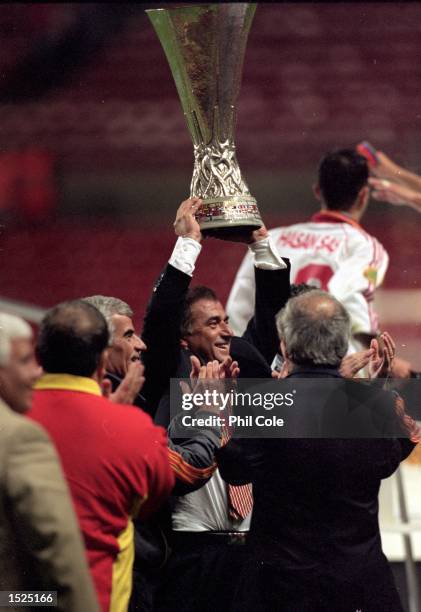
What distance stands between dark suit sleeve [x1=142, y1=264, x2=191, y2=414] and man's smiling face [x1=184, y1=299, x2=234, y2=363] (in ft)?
0.26

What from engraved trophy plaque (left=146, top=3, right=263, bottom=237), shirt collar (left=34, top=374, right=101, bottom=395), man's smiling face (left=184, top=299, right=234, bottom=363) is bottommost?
shirt collar (left=34, top=374, right=101, bottom=395)

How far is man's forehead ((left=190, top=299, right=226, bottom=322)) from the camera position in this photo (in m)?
2.40

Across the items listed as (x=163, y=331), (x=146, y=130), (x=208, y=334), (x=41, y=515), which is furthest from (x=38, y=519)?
(x=146, y=130)

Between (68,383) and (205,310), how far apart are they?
65cm

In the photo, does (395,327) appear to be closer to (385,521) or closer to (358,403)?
(385,521)

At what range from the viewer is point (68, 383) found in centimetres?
181

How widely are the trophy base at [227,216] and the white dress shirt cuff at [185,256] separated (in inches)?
2.9

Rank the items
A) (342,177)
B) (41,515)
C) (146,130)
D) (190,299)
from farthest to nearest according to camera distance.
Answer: (146,130) → (342,177) → (190,299) → (41,515)

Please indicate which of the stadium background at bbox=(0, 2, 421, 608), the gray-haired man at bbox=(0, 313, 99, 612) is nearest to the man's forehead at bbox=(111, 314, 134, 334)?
the gray-haired man at bbox=(0, 313, 99, 612)

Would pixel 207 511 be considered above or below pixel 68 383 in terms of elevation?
below

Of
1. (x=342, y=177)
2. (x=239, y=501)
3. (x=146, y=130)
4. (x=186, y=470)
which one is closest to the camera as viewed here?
(x=186, y=470)

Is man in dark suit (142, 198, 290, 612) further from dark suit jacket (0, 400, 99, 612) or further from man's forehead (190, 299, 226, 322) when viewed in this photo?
dark suit jacket (0, 400, 99, 612)

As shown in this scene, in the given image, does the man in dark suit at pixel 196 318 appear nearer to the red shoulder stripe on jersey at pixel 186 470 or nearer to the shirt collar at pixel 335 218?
Answer: the red shoulder stripe on jersey at pixel 186 470

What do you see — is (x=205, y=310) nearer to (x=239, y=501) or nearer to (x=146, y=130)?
(x=239, y=501)
